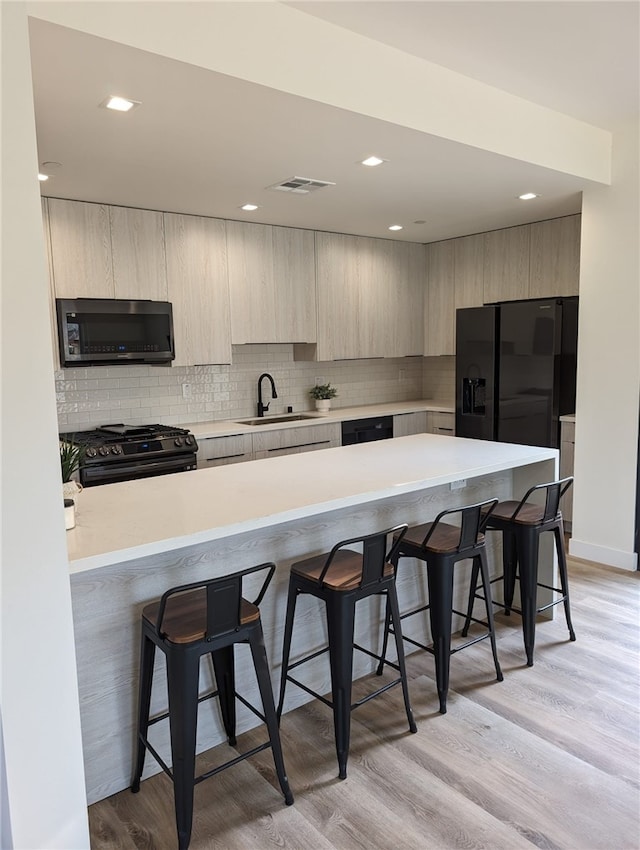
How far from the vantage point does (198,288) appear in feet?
14.8

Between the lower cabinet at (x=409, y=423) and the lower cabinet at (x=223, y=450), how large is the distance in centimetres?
161

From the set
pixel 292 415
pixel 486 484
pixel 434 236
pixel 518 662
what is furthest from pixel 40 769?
pixel 434 236

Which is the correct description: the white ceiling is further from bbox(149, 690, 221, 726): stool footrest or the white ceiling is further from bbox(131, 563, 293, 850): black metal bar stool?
bbox(149, 690, 221, 726): stool footrest

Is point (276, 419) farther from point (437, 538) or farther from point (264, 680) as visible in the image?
point (264, 680)

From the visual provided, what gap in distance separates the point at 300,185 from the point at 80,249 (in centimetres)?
148

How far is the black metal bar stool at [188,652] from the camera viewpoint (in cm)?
183

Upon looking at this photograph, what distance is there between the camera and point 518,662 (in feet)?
9.61

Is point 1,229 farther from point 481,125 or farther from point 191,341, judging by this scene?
point 191,341

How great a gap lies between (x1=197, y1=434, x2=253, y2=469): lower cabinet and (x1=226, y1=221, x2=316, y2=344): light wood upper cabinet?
2.66ft

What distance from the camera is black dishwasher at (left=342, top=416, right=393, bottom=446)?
17.0ft

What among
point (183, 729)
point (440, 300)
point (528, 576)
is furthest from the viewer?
point (440, 300)

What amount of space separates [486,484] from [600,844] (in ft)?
5.77

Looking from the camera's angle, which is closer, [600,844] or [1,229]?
[1,229]

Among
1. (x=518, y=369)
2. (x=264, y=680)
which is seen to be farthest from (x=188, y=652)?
(x=518, y=369)
